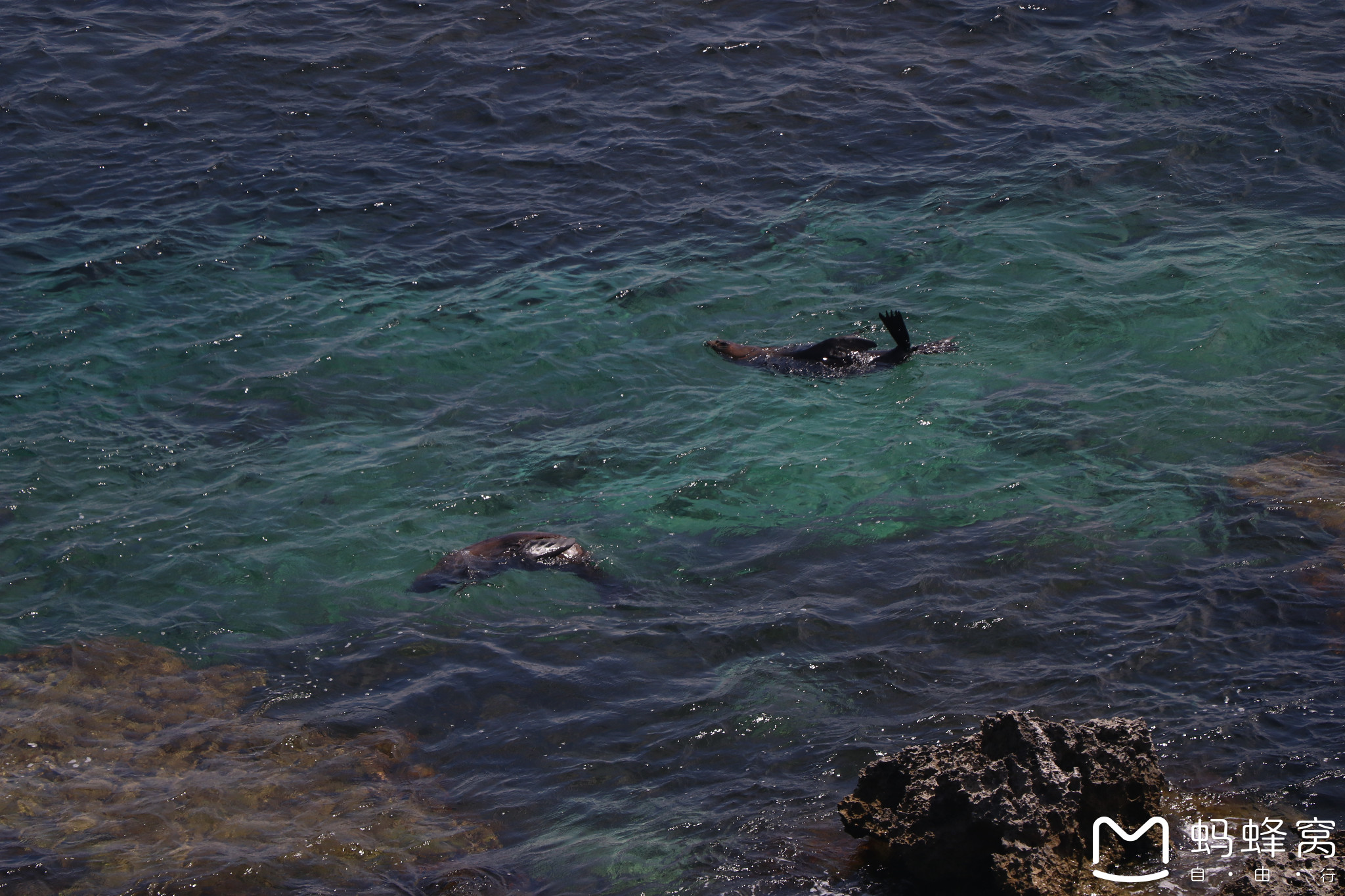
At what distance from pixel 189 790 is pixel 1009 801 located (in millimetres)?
5231

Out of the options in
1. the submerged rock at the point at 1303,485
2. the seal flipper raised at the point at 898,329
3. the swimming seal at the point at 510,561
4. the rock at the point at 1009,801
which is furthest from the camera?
the seal flipper raised at the point at 898,329

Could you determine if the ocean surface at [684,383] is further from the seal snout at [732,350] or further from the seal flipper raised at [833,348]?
the seal flipper raised at [833,348]

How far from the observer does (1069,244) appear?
14.5 meters

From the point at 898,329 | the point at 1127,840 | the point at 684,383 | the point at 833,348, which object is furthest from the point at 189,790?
the point at 898,329

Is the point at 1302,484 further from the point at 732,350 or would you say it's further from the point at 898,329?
the point at 732,350

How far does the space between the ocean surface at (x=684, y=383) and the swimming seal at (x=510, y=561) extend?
174 millimetres

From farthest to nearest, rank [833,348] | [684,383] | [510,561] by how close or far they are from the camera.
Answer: [684,383] < [833,348] < [510,561]

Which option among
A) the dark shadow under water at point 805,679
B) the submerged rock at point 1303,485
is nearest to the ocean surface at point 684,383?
the dark shadow under water at point 805,679

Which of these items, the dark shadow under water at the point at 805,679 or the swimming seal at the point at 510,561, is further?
the swimming seal at the point at 510,561

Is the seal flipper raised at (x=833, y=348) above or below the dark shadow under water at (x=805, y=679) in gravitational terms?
above

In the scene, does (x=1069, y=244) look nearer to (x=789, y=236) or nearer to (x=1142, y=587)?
(x=789, y=236)

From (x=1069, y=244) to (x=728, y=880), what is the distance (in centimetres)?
1043

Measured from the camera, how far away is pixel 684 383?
41.8 feet

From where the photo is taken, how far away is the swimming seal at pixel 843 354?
12.4m
